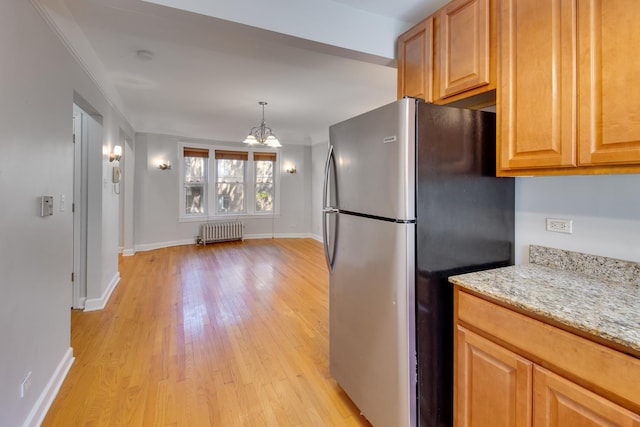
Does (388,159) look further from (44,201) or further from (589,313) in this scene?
(44,201)

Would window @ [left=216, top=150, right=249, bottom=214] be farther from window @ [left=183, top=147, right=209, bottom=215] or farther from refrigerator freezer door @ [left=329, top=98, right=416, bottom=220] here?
refrigerator freezer door @ [left=329, top=98, right=416, bottom=220]

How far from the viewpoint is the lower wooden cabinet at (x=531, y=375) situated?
35.9 inches

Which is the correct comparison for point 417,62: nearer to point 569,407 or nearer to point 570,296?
point 570,296

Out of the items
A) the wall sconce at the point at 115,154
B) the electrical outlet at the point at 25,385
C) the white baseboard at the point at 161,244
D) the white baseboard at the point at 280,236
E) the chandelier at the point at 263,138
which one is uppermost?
the chandelier at the point at 263,138

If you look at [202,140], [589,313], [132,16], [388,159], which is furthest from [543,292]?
[202,140]

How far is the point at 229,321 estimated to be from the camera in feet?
9.98

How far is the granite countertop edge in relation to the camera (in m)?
0.94

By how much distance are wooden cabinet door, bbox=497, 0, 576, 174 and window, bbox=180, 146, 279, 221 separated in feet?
22.0

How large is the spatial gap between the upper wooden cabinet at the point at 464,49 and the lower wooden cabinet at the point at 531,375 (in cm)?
112

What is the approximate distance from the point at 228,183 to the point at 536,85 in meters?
6.96

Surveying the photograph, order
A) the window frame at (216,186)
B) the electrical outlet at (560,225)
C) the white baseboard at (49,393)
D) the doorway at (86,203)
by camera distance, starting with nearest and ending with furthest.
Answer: the electrical outlet at (560,225) < the white baseboard at (49,393) < the doorway at (86,203) < the window frame at (216,186)

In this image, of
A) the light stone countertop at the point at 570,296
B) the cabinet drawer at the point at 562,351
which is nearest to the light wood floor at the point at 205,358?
the cabinet drawer at the point at 562,351

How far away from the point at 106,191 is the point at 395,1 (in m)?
3.60

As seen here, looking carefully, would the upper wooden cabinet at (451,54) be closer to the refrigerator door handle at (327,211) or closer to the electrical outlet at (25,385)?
the refrigerator door handle at (327,211)
